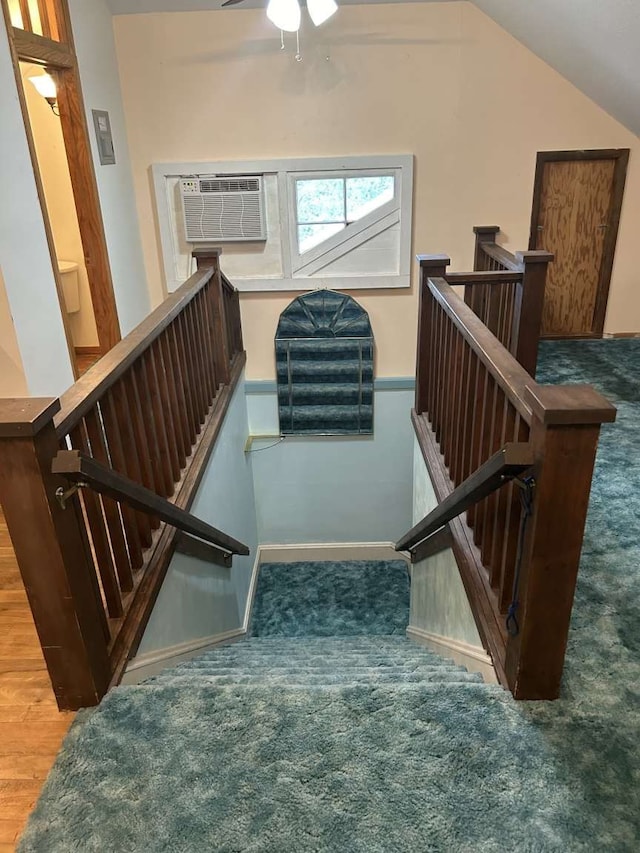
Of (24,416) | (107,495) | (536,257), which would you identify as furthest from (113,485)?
(536,257)

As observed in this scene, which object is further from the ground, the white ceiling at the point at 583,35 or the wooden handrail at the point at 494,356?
the white ceiling at the point at 583,35

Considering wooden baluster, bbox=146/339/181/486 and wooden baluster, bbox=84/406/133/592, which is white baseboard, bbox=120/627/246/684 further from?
wooden baluster, bbox=146/339/181/486

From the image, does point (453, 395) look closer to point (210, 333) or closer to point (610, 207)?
point (210, 333)

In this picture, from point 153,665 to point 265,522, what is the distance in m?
3.70

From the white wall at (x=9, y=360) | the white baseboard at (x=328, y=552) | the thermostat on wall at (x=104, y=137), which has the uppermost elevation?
the thermostat on wall at (x=104, y=137)

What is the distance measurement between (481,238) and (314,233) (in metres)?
1.34

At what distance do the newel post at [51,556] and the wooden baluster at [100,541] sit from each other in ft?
0.38

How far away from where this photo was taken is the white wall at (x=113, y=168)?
4.10m

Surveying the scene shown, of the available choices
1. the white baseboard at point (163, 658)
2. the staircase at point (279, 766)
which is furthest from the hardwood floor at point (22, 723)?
the white baseboard at point (163, 658)

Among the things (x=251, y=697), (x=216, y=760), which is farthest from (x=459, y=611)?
(x=216, y=760)

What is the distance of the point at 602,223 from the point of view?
501 centimetres

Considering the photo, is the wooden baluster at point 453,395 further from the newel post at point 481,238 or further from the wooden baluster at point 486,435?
the newel post at point 481,238

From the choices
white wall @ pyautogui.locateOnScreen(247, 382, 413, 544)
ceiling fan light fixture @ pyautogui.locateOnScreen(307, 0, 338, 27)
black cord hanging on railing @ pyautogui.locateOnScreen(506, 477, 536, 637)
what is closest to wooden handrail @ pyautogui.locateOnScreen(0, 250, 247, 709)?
black cord hanging on railing @ pyautogui.locateOnScreen(506, 477, 536, 637)

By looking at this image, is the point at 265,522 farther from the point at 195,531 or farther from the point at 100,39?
the point at 100,39
